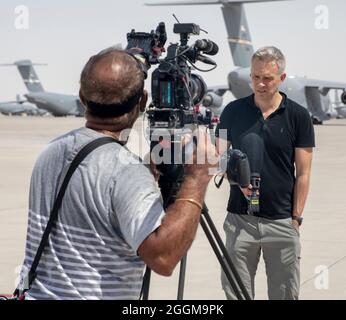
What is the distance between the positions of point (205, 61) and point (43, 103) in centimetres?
9050

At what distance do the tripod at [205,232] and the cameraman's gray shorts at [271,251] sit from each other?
117 cm

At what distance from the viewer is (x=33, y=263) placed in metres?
2.54

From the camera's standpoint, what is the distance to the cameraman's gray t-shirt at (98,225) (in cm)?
242

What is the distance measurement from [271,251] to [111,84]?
250 centimetres

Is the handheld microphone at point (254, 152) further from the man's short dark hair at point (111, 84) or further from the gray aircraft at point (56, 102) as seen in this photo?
the gray aircraft at point (56, 102)

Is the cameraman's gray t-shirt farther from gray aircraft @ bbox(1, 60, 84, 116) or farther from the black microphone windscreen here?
gray aircraft @ bbox(1, 60, 84, 116)

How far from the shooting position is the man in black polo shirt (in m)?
4.70

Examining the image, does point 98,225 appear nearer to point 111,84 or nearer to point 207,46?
point 111,84

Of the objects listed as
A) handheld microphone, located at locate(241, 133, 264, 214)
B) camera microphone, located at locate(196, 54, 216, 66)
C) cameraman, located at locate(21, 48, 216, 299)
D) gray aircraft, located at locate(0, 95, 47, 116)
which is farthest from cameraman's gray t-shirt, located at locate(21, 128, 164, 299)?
gray aircraft, located at locate(0, 95, 47, 116)

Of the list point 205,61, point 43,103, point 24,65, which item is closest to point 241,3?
point 43,103

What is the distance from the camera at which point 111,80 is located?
8.36 ft

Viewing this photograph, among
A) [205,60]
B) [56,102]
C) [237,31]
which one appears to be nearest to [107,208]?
[205,60]
